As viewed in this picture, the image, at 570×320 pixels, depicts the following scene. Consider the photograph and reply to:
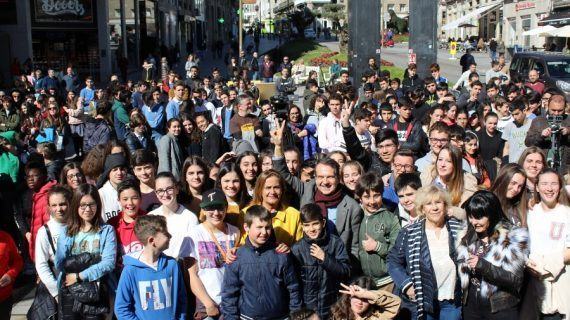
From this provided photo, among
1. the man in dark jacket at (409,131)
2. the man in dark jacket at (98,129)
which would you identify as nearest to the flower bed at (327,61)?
the man in dark jacket at (98,129)

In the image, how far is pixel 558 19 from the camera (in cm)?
4762

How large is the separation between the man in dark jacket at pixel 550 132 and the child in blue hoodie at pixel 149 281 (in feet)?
20.0

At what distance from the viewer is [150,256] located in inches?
205

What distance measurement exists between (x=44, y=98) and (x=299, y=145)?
646 cm

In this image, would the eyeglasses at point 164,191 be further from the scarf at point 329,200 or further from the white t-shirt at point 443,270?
the white t-shirt at point 443,270

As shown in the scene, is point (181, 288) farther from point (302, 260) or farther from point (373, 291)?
point (373, 291)

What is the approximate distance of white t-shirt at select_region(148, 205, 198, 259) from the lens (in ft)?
19.6

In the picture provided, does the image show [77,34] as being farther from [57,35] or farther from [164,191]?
[164,191]

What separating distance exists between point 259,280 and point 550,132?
571cm

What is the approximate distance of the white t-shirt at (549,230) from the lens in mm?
5590

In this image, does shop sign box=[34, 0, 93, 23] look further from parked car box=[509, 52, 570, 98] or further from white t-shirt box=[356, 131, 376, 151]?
white t-shirt box=[356, 131, 376, 151]

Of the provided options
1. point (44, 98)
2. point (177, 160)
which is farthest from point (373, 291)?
point (44, 98)

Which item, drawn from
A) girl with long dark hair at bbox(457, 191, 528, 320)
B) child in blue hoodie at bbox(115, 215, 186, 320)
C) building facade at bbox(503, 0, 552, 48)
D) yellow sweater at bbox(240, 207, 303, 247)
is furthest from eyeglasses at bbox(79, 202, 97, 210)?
building facade at bbox(503, 0, 552, 48)

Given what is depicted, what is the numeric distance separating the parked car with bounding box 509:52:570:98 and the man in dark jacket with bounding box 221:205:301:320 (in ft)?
52.6
